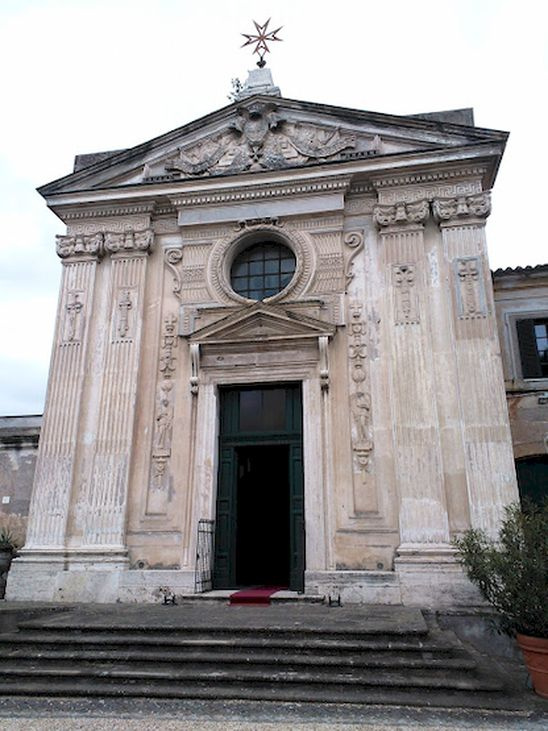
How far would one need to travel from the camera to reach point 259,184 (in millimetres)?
11688

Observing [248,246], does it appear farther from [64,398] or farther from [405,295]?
[64,398]

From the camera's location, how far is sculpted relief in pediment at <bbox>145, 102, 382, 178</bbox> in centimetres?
1187

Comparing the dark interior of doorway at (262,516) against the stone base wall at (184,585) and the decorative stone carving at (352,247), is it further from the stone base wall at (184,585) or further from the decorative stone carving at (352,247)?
the decorative stone carving at (352,247)

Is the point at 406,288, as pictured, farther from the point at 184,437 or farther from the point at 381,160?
the point at 184,437

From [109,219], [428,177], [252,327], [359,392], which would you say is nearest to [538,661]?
[359,392]

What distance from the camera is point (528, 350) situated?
12.4m

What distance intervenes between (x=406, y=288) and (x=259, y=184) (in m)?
3.56

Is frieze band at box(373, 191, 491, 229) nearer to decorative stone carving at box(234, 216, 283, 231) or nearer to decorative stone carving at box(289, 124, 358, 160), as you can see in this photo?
decorative stone carving at box(289, 124, 358, 160)

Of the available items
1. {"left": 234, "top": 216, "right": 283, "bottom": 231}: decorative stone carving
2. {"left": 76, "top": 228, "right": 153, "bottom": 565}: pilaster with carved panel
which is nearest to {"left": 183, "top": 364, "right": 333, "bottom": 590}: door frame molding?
{"left": 76, "top": 228, "right": 153, "bottom": 565}: pilaster with carved panel

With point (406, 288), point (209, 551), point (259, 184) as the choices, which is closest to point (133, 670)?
point (209, 551)

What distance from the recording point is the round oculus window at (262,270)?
38.2 ft

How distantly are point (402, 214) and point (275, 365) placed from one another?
11.9 feet

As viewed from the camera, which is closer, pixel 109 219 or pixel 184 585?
pixel 184 585

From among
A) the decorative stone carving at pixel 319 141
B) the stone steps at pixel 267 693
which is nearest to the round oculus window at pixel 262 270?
the decorative stone carving at pixel 319 141
